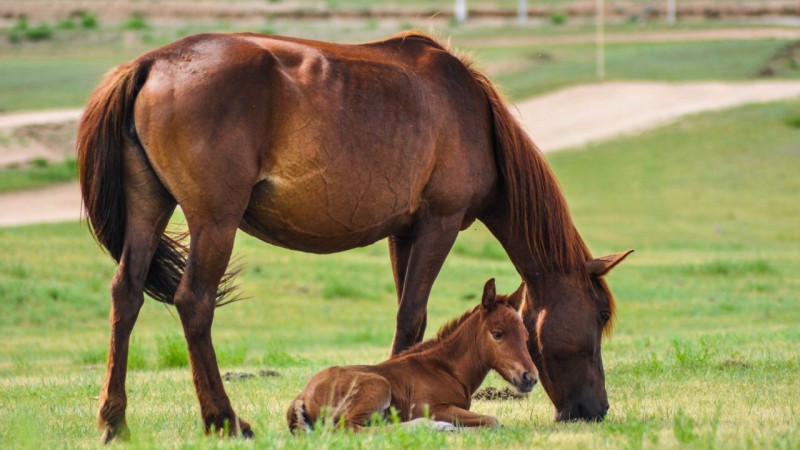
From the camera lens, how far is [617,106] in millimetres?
35594

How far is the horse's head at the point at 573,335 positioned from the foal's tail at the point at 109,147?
2670 millimetres

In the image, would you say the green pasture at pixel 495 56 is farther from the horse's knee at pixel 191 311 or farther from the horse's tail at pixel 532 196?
the horse's knee at pixel 191 311

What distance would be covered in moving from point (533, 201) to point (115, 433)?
9.65 feet

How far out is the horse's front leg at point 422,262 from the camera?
759cm

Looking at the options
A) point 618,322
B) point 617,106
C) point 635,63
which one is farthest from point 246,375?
point 635,63

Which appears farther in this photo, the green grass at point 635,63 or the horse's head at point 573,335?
the green grass at point 635,63

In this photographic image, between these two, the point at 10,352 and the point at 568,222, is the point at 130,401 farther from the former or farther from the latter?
the point at 10,352

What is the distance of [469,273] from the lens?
1962 cm

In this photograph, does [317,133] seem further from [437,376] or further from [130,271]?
[437,376]

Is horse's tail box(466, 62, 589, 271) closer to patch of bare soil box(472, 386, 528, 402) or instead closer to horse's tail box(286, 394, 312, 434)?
patch of bare soil box(472, 386, 528, 402)

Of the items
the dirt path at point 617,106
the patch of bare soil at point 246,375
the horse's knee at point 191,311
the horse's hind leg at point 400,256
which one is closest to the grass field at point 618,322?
the patch of bare soil at point 246,375

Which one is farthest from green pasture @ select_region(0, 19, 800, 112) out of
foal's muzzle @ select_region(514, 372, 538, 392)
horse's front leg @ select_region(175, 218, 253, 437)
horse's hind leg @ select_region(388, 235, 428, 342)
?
foal's muzzle @ select_region(514, 372, 538, 392)

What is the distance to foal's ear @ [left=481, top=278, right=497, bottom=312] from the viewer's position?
23.6ft

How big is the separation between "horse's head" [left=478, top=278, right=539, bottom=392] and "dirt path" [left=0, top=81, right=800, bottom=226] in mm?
24101
